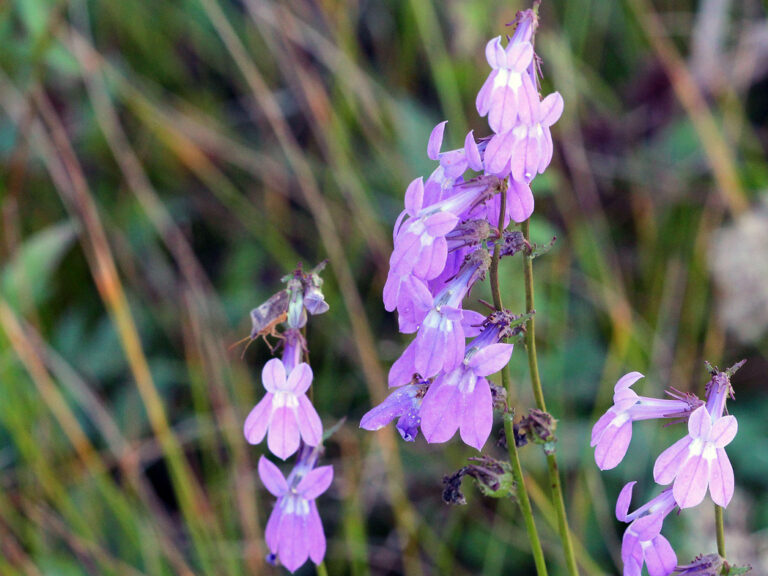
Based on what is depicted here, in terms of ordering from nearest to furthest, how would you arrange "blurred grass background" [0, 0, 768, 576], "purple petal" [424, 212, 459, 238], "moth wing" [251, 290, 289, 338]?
1. "purple petal" [424, 212, 459, 238]
2. "moth wing" [251, 290, 289, 338]
3. "blurred grass background" [0, 0, 768, 576]

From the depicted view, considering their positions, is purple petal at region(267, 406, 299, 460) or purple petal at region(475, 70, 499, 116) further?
purple petal at region(267, 406, 299, 460)

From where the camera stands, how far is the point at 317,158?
114 inches

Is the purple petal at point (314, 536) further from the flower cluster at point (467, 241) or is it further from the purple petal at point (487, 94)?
the purple petal at point (487, 94)

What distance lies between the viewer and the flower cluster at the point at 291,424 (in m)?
0.94

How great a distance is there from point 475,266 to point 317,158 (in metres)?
2.06

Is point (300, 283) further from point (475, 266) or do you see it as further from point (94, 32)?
point (94, 32)

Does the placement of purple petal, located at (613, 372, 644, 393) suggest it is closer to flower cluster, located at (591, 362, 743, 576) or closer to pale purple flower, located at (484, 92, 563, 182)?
flower cluster, located at (591, 362, 743, 576)

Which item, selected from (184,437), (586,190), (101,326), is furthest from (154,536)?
(586,190)

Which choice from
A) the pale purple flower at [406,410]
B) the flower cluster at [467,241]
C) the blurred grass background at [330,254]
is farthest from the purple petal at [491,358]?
the blurred grass background at [330,254]

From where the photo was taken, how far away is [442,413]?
34.2 inches

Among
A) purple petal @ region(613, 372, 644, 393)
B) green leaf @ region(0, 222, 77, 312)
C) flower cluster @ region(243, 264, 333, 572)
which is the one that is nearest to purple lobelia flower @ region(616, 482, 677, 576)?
purple petal @ region(613, 372, 644, 393)

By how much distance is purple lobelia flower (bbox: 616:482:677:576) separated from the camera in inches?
35.2

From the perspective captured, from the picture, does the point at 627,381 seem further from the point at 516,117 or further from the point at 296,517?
the point at 296,517

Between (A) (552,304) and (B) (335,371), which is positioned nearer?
(A) (552,304)
